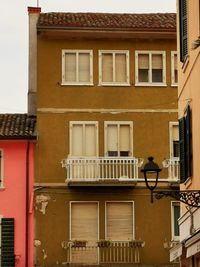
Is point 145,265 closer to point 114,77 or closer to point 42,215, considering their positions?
point 42,215

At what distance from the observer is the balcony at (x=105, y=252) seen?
36.7 metres

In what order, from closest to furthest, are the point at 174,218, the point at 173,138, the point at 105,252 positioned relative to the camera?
the point at 105,252, the point at 174,218, the point at 173,138

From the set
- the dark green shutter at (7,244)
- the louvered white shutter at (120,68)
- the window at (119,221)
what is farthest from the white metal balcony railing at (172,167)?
the dark green shutter at (7,244)

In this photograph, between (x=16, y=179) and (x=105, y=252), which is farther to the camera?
(x=16, y=179)

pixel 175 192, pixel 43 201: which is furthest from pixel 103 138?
pixel 175 192

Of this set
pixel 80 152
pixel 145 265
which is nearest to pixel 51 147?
pixel 80 152

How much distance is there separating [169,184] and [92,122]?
401 centimetres

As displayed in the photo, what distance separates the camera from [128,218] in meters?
37.5

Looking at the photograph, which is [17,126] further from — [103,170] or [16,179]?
[103,170]

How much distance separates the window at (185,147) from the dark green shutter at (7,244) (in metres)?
17.4

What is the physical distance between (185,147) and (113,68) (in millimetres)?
18217

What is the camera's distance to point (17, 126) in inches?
1529

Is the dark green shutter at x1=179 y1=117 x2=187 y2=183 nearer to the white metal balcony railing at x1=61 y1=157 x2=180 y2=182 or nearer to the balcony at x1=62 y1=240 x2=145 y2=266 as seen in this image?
the white metal balcony railing at x1=61 y1=157 x2=180 y2=182

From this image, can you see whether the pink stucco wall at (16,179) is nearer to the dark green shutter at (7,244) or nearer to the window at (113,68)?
the dark green shutter at (7,244)
